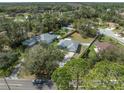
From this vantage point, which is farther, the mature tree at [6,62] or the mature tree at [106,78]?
the mature tree at [6,62]

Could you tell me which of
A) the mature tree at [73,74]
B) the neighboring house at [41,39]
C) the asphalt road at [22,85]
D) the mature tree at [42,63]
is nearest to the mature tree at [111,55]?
the mature tree at [42,63]

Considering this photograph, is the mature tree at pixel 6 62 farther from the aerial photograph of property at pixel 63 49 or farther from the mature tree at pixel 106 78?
the mature tree at pixel 106 78

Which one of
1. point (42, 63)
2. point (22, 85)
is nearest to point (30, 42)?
point (42, 63)

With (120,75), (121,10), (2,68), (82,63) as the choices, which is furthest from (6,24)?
(121,10)

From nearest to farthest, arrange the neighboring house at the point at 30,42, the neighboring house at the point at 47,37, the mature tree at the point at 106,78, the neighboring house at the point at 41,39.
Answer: the mature tree at the point at 106,78 < the neighboring house at the point at 30,42 < the neighboring house at the point at 41,39 < the neighboring house at the point at 47,37

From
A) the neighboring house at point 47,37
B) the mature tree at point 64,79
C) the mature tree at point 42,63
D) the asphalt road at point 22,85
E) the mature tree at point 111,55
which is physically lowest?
the asphalt road at point 22,85

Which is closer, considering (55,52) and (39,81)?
(39,81)

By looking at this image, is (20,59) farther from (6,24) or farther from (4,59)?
(6,24)

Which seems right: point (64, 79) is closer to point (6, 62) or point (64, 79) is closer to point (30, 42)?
point (6, 62)
